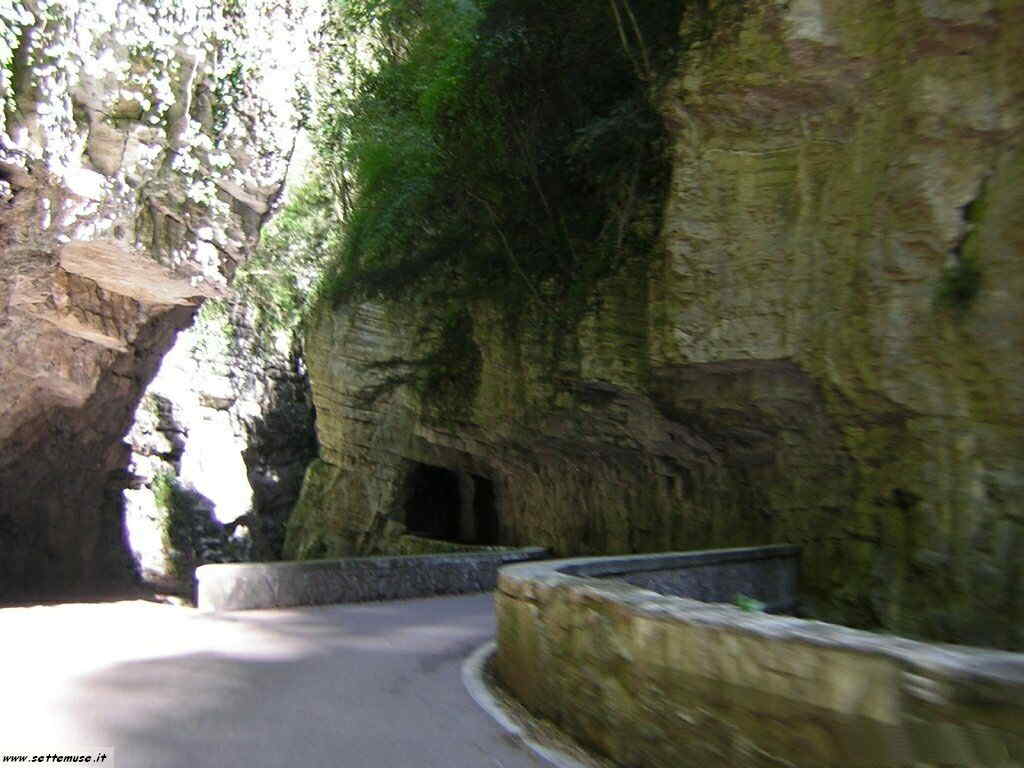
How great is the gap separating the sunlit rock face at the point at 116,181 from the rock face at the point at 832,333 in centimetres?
567

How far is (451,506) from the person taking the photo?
2617cm

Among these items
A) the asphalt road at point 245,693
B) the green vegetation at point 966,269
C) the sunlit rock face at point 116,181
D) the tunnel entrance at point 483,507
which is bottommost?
the asphalt road at point 245,693

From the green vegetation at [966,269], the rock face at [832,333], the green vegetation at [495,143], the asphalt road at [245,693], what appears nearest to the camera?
the asphalt road at [245,693]

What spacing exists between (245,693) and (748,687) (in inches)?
146

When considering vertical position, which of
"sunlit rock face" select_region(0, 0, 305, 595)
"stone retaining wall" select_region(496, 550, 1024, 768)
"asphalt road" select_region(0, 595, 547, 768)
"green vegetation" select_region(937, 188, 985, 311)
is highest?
"sunlit rock face" select_region(0, 0, 305, 595)

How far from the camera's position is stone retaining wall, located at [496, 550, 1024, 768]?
302cm

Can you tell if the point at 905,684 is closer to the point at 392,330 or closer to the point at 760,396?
the point at 760,396

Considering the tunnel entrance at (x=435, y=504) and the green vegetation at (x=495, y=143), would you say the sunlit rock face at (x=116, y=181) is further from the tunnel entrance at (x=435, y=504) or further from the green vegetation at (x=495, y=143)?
the tunnel entrance at (x=435, y=504)

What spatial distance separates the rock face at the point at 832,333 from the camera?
860 cm

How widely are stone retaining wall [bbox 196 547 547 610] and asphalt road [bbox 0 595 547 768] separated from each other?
62cm

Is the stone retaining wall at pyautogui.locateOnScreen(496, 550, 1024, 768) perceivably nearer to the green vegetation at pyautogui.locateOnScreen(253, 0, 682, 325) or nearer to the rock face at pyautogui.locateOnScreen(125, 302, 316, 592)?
the green vegetation at pyautogui.locateOnScreen(253, 0, 682, 325)

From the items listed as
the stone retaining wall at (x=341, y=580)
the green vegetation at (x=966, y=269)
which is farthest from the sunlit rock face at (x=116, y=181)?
the green vegetation at (x=966, y=269)

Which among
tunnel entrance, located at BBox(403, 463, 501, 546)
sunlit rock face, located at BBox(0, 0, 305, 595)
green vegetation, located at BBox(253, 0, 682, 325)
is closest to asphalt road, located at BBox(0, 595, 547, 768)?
sunlit rock face, located at BBox(0, 0, 305, 595)

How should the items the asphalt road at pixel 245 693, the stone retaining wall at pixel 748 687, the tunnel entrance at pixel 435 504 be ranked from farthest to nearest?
1. the tunnel entrance at pixel 435 504
2. the asphalt road at pixel 245 693
3. the stone retaining wall at pixel 748 687
